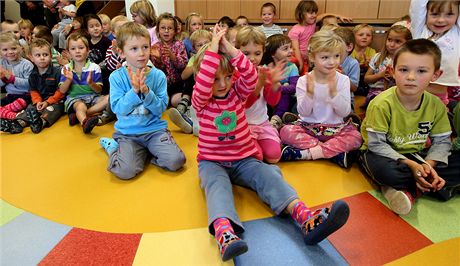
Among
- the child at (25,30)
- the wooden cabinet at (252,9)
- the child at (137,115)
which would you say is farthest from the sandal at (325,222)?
the child at (25,30)

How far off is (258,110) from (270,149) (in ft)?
0.92

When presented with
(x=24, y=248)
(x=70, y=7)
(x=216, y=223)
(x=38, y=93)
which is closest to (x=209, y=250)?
(x=216, y=223)

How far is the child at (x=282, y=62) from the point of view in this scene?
8.63 feet

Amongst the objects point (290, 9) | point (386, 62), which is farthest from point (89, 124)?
point (290, 9)

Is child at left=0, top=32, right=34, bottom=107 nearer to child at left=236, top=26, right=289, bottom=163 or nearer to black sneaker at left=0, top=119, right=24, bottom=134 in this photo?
black sneaker at left=0, top=119, right=24, bottom=134

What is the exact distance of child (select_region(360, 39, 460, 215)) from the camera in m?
1.69

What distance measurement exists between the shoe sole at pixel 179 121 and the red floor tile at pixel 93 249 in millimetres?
1231

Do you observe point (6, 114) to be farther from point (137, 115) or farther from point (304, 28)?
point (304, 28)

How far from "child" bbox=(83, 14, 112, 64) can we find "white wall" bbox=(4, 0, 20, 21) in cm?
418

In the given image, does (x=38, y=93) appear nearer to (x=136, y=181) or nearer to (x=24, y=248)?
(x=136, y=181)

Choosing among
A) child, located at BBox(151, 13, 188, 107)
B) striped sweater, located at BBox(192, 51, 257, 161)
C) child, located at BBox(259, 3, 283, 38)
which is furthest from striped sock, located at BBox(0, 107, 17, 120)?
child, located at BBox(259, 3, 283, 38)

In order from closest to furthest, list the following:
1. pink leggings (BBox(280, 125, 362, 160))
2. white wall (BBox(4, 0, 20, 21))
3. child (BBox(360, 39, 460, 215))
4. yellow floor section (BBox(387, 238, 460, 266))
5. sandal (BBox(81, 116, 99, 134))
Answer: yellow floor section (BBox(387, 238, 460, 266)) < child (BBox(360, 39, 460, 215)) < pink leggings (BBox(280, 125, 362, 160)) < sandal (BBox(81, 116, 99, 134)) < white wall (BBox(4, 0, 20, 21))

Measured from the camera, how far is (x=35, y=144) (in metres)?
2.47

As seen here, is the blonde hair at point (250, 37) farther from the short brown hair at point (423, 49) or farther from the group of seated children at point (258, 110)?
the short brown hair at point (423, 49)
